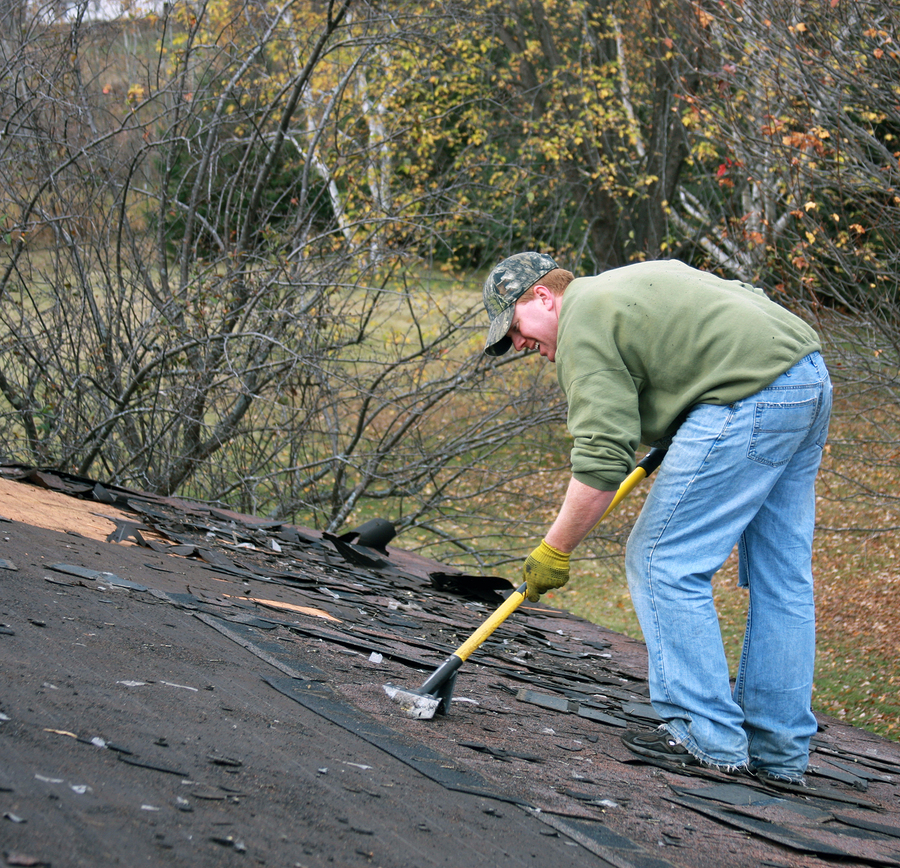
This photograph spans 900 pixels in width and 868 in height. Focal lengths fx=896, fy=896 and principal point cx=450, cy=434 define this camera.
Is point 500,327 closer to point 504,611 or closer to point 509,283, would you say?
point 509,283

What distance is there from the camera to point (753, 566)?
2.88m

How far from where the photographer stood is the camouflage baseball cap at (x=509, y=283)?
290 centimetres

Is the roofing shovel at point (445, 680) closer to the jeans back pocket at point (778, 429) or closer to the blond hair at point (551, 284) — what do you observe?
the jeans back pocket at point (778, 429)

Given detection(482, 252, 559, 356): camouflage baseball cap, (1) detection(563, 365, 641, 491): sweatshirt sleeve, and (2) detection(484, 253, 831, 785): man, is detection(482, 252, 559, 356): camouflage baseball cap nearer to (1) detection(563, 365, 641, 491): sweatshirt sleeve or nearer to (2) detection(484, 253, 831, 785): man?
(2) detection(484, 253, 831, 785): man

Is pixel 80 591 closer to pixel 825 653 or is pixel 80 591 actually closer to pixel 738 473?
pixel 738 473

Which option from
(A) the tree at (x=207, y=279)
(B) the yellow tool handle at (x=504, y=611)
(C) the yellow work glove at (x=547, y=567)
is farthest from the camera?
(A) the tree at (x=207, y=279)

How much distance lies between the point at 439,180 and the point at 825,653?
22.4 ft

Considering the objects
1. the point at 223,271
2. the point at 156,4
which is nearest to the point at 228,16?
the point at 156,4

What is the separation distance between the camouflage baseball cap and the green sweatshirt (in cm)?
19

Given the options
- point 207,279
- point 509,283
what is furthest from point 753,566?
point 207,279

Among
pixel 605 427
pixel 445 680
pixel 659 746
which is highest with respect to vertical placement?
pixel 605 427

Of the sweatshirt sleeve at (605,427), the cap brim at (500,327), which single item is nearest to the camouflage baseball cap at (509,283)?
the cap brim at (500,327)

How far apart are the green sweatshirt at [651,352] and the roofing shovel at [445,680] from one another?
0.29 meters

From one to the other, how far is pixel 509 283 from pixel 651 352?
0.53 metres
